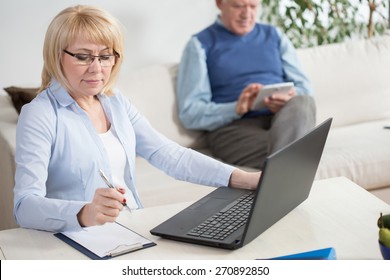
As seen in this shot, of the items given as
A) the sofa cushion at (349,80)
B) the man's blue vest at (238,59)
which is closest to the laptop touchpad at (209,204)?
the man's blue vest at (238,59)

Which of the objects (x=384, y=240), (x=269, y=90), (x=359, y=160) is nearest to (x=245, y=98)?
(x=269, y=90)

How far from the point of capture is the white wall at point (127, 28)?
3682 millimetres

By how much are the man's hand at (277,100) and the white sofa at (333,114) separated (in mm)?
273

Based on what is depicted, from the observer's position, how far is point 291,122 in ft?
10.6

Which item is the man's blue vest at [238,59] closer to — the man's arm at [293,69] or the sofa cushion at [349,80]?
the man's arm at [293,69]

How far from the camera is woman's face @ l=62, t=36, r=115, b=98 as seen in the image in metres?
2.08

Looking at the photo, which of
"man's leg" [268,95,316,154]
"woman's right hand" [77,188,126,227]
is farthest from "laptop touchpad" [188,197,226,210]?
"man's leg" [268,95,316,154]

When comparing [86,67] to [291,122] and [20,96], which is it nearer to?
[20,96]

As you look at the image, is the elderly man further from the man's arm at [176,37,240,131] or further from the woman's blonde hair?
the woman's blonde hair

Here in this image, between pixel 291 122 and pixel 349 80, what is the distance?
2.37ft

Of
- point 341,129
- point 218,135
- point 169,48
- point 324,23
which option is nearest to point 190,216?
point 218,135

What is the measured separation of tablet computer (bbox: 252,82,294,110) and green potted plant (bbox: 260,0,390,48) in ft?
2.86

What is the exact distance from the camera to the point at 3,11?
3.63 meters
